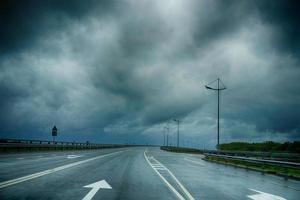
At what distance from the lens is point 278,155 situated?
4222cm

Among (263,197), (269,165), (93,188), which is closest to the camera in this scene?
(93,188)

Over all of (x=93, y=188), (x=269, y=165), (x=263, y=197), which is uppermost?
(x=93, y=188)

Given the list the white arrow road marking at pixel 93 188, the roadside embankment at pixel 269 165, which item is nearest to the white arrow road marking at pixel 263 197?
the white arrow road marking at pixel 93 188

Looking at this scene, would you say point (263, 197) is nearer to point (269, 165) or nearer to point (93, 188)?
point (93, 188)

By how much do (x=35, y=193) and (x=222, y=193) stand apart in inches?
235

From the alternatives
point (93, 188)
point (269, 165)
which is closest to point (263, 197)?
point (93, 188)

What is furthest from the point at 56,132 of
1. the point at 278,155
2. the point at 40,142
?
the point at 278,155

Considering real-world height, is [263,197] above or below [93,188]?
below

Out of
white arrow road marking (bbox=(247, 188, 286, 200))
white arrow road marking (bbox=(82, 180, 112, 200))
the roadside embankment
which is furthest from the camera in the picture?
the roadside embankment

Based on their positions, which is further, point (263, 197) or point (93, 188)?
point (263, 197)

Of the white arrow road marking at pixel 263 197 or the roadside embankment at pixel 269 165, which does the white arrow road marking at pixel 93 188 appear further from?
the roadside embankment at pixel 269 165

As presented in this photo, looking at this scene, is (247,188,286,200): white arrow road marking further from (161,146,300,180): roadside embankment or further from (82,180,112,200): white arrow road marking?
(161,146,300,180): roadside embankment

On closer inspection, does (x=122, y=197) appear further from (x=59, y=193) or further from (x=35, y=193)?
(x=35, y=193)

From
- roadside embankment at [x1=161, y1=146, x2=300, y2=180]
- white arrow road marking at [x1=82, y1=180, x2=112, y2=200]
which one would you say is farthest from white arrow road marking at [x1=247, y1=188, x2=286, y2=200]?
roadside embankment at [x1=161, y1=146, x2=300, y2=180]
